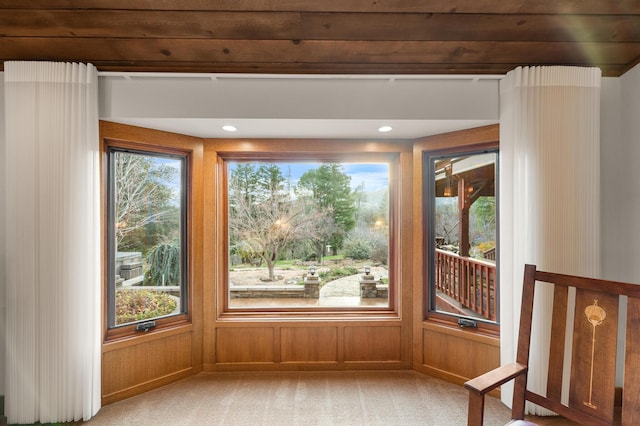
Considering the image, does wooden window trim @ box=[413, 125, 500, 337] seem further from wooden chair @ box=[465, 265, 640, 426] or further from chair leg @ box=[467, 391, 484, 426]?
chair leg @ box=[467, 391, 484, 426]

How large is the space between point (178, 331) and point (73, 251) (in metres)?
1.06

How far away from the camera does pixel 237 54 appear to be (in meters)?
2.03

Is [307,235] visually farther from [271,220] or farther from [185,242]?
[185,242]

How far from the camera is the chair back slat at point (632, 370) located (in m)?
1.27

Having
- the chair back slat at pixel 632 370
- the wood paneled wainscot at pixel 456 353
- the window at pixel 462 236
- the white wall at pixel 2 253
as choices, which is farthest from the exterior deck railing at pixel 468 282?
the white wall at pixel 2 253

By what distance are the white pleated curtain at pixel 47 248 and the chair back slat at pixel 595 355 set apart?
112 inches

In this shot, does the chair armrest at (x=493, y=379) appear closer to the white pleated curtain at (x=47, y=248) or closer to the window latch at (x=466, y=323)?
the window latch at (x=466, y=323)

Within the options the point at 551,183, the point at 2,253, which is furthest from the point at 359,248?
the point at 2,253

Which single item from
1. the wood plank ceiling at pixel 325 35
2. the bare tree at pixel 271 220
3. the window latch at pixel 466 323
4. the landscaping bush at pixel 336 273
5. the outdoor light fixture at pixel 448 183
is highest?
the wood plank ceiling at pixel 325 35

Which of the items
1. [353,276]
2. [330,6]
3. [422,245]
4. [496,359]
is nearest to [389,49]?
[330,6]

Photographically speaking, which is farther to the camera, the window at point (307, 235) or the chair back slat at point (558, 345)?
the window at point (307, 235)

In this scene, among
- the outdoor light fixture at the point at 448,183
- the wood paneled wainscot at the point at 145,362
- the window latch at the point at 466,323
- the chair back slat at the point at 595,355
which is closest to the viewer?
the chair back slat at the point at 595,355

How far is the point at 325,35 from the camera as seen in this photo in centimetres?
183

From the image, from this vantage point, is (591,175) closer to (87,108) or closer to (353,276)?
(353,276)
